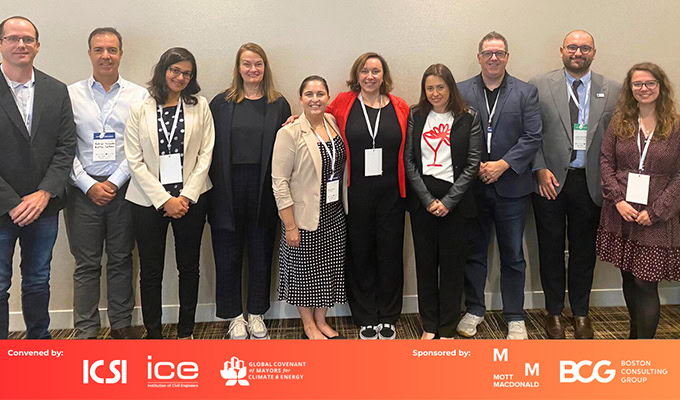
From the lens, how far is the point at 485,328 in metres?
3.55

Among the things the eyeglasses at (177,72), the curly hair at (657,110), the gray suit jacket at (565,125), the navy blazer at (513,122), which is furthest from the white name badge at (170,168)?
the curly hair at (657,110)

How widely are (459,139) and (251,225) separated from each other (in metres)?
1.29

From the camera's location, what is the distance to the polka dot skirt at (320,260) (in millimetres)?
3078

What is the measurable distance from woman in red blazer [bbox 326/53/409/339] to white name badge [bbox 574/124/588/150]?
99 centimetres

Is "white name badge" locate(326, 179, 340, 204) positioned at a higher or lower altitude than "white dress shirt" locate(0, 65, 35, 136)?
lower

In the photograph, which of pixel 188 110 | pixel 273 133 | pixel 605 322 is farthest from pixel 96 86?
pixel 605 322

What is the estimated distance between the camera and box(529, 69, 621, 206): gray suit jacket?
3.21m

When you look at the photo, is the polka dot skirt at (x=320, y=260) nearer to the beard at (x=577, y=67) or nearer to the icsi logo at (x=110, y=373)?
the icsi logo at (x=110, y=373)

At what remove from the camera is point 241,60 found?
312cm

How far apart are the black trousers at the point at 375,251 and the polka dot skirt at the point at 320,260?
95 millimetres

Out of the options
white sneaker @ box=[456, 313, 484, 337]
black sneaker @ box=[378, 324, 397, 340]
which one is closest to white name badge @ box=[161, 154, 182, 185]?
black sneaker @ box=[378, 324, 397, 340]

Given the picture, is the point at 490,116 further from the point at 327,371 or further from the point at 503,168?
the point at 327,371

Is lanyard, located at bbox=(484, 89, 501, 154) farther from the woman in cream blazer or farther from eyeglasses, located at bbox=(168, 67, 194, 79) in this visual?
eyeglasses, located at bbox=(168, 67, 194, 79)

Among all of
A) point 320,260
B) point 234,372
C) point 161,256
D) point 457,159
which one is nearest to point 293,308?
point 320,260
